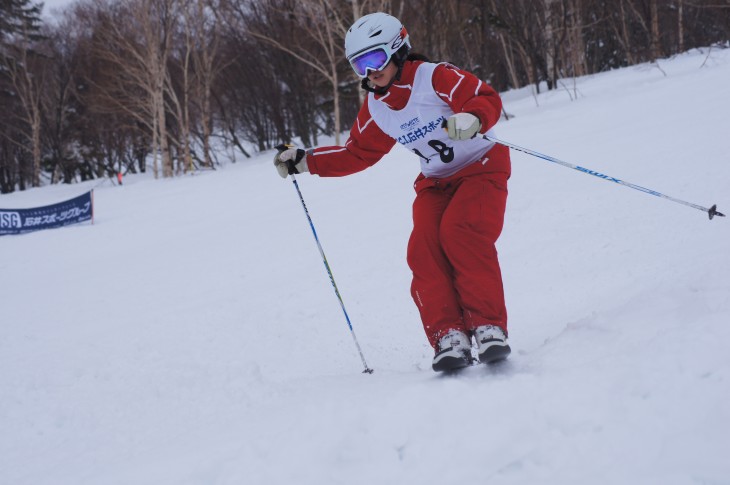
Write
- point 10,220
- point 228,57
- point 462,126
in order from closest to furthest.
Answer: point 462,126, point 10,220, point 228,57

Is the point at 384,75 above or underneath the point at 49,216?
above

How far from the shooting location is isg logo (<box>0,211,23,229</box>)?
13.4m

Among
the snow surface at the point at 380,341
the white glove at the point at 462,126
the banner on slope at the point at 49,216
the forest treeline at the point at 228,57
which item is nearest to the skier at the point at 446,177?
the white glove at the point at 462,126

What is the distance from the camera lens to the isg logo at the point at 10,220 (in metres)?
13.4

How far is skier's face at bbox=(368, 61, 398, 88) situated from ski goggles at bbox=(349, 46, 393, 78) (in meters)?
0.03

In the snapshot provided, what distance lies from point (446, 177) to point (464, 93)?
0.53m

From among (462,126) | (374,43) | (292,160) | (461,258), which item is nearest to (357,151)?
(292,160)

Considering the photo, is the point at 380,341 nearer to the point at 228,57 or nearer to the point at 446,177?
the point at 446,177

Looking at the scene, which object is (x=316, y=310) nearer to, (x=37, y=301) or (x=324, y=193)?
(x=37, y=301)

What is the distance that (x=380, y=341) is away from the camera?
5.02 metres

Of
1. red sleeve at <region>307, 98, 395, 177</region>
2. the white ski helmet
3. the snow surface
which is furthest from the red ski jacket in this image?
the snow surface

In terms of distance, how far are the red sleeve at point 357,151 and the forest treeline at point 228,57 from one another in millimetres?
15978

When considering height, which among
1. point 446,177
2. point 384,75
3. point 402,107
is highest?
point 384,75

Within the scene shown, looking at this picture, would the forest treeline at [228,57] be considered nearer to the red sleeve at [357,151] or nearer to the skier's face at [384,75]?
the red sleeve at [357,151]
